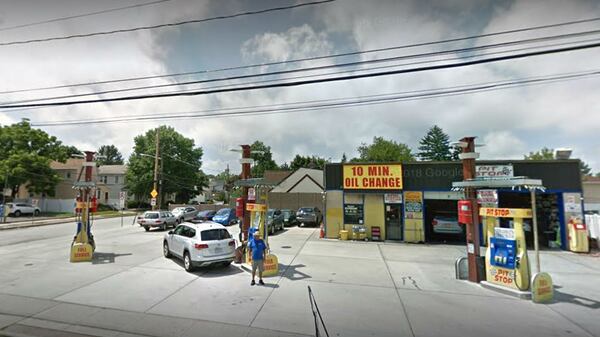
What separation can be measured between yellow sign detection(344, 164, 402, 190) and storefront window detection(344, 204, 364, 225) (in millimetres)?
1172

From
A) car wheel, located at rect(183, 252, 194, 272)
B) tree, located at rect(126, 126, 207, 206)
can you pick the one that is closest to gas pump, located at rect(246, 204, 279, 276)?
car wheel, located at rect(183, 252, 194, 272)

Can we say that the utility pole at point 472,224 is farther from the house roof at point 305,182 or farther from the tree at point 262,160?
the tree at point 262,160

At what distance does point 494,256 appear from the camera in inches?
340

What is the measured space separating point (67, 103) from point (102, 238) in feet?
37.8

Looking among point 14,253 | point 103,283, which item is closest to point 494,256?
point 103,283

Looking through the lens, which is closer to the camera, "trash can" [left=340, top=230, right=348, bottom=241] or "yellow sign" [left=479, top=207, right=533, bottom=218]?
"yellow sign" [left=479, top=207, right=533, bottom=218]

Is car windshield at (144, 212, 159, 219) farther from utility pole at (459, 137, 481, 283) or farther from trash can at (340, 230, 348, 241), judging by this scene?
utility pole at (459, 137, 481, 283)

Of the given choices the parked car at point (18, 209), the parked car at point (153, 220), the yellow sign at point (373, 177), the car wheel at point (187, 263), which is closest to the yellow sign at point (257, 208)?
the car wheel at point (187, 263)

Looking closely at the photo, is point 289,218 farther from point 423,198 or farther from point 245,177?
point 245,177

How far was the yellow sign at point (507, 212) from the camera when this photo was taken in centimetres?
803

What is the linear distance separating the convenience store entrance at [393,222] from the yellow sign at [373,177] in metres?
1.25

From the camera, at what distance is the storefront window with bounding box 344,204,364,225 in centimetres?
1750

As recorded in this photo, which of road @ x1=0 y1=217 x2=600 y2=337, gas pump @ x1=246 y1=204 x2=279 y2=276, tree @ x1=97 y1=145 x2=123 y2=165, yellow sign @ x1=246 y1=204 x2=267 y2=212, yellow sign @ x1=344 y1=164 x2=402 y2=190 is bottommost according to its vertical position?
road @ x1=0 y1=217 x2=600 y2=337

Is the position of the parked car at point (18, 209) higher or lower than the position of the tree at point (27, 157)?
lower
